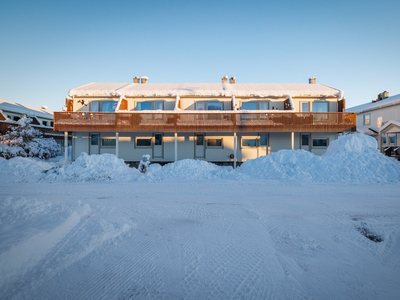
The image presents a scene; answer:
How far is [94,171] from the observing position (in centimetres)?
1230

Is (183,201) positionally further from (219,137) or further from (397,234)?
(219,137)

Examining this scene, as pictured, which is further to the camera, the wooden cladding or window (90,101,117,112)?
window (90,101,117,112)

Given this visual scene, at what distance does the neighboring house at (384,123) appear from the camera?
80.7 feet

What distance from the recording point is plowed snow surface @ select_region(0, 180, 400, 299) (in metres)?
2.80

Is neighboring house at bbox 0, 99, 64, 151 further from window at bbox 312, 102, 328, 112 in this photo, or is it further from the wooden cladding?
window at bbox 312, 102, 328, 112

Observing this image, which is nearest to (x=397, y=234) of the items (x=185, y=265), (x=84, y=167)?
(x=185, y=265)

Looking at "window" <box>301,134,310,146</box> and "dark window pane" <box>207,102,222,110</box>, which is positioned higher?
"dark window pane" <box>207,102,222,110</box>

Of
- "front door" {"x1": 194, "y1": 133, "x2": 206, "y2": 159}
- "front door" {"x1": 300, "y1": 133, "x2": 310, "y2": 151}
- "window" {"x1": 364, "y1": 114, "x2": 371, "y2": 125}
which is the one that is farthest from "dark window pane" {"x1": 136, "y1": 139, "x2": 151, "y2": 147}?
"window" {"x1": 364, "y1": 114, "x2": 371, "y2": 125}

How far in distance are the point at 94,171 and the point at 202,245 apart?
10.3 metres

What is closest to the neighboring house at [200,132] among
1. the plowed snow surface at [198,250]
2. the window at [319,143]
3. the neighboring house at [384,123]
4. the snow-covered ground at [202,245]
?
the window at [319,143]

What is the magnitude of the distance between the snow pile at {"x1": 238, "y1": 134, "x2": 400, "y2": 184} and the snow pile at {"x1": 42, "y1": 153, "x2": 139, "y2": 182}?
23.7 feet

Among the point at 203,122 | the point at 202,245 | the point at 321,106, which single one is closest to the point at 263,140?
the point at 203,122

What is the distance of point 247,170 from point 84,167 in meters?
9.67

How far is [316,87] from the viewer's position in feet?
70.8
